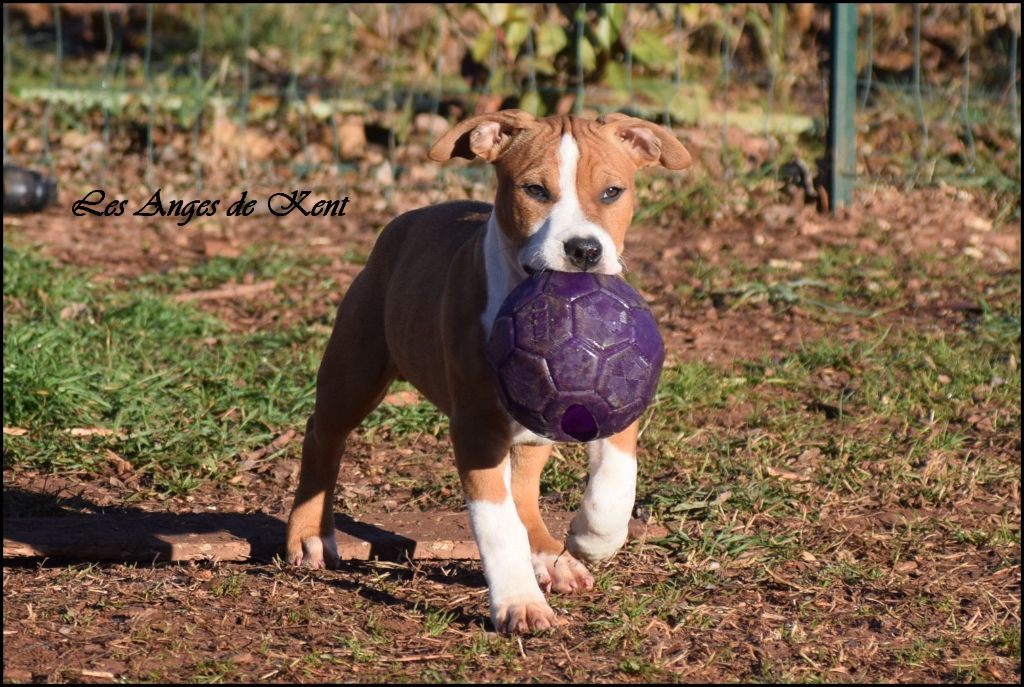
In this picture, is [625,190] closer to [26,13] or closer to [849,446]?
[849,446]

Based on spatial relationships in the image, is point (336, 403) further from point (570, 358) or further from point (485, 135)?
point (570, 358)

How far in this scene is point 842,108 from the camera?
367 inches

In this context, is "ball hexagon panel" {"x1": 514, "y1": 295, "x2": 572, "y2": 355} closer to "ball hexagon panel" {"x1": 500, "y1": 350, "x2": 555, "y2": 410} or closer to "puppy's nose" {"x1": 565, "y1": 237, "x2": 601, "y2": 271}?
"ball hexagon panel" {"x1": 500, "y1": 350, "x2": 555, "y2": 410}

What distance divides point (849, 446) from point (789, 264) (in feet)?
8.21

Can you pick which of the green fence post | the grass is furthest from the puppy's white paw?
the green fence post

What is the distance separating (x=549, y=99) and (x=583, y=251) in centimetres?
611

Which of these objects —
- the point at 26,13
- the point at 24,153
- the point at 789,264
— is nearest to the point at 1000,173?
the point at 789,264

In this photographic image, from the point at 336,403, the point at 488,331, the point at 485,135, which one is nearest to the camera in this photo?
the point at 488,331

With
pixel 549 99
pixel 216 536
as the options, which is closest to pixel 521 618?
pixel 216 536

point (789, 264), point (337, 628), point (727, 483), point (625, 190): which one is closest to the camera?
→ point (337, 628)

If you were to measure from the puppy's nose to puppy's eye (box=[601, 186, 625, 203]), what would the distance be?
0.34 m

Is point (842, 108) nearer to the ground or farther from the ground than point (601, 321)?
nearer to the ground

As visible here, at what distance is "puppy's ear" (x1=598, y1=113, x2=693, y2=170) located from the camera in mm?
4664

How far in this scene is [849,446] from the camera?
5945 mm
